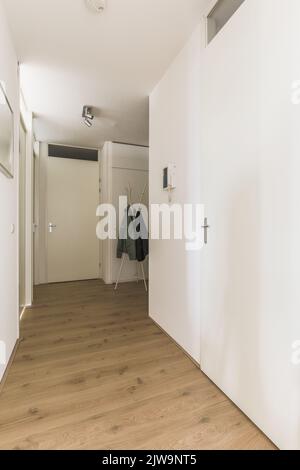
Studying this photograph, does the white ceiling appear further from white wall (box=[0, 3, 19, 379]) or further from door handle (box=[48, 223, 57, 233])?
door handle (box=[48, 223, 57, 233])

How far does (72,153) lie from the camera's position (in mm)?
4465

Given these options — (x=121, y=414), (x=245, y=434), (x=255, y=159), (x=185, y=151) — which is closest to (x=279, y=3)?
(x=255, y=159)

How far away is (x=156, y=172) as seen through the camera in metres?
2.59

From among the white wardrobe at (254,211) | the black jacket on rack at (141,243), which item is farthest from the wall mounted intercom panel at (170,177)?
the black jacket on rack at (141,243)

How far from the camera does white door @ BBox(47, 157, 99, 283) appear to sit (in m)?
4.38

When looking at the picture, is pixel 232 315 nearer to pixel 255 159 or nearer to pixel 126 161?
pixel 255 159

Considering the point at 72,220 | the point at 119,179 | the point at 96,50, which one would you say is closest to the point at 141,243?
the point at 119,179

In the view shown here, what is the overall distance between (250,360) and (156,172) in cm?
196

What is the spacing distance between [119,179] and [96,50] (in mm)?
2318

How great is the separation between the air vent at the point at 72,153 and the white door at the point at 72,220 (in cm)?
8

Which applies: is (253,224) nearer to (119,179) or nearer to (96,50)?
(96,50)

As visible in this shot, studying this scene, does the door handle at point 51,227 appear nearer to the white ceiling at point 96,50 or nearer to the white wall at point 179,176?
the white ceiling at point 96,50

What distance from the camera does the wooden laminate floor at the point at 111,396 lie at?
1182 mm

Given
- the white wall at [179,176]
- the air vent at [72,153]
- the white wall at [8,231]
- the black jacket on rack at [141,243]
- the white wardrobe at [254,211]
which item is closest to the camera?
the white wardrobe at [254,211]
